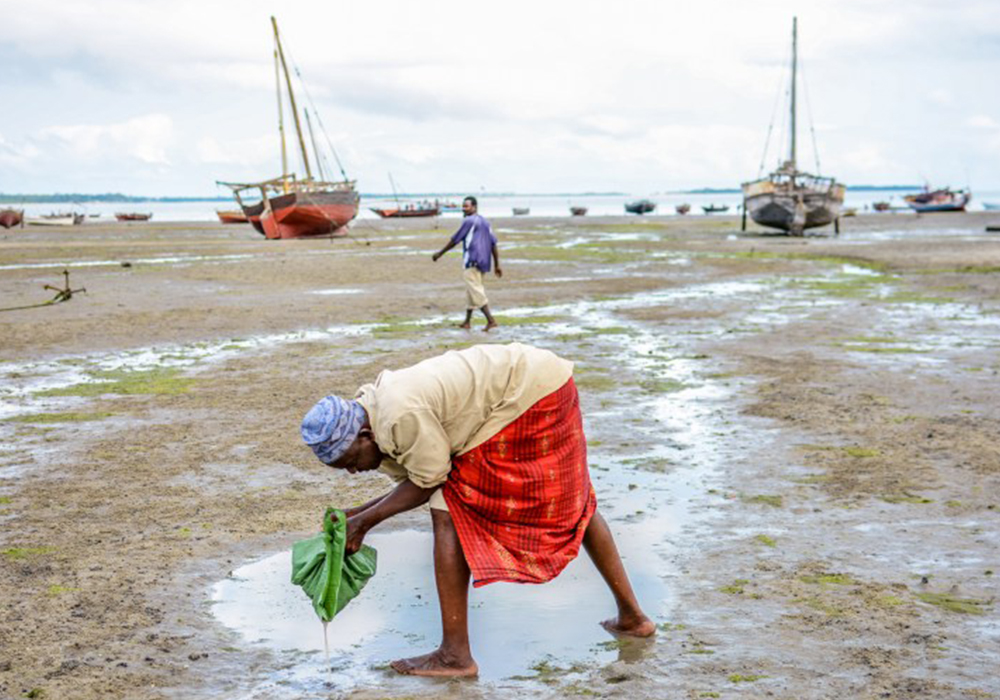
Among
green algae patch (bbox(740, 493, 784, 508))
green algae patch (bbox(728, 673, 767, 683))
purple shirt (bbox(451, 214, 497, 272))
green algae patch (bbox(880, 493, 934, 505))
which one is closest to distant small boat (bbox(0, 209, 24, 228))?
purple shirt (bbox(451, 214, 497, 272))

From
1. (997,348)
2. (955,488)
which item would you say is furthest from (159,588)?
(997,348)

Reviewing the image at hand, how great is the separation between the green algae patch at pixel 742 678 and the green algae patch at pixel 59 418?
584 cm

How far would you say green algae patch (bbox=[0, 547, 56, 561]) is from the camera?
5.13m

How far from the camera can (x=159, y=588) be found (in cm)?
475

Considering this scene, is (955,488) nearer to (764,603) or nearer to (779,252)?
(764,603)

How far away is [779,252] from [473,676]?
27.1 metres

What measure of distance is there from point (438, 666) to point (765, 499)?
2.72m

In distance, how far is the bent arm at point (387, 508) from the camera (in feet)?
12.7

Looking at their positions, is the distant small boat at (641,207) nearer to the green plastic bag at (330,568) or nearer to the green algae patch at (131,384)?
the green algae patch at (131,384)

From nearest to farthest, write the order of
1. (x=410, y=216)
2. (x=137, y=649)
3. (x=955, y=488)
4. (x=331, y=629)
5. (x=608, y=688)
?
(x=608, y=688), (x=137, y=649), (x=331, y=629), (x=955, y=488), (x=410, y=216)

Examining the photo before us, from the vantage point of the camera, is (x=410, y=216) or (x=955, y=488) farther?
(x=410, y=216)

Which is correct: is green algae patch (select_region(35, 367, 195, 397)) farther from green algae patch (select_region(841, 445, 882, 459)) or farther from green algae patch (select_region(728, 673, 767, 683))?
green algae patch (select_region(728, 673, 767, 683))

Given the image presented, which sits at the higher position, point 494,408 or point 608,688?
point 494,408

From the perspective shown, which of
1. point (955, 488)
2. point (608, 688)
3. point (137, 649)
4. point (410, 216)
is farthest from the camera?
point (410, 216)
